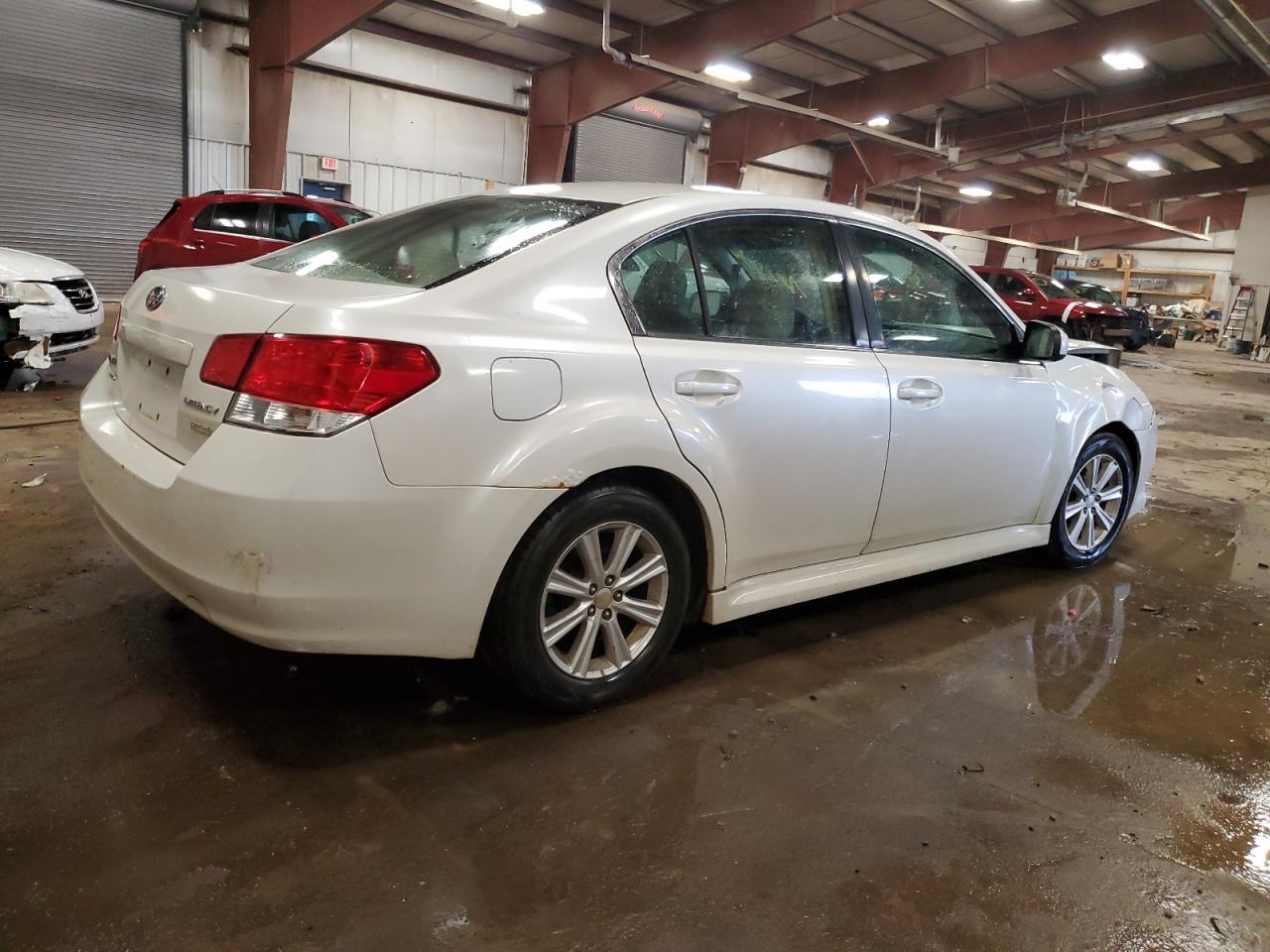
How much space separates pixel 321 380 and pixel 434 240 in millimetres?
832

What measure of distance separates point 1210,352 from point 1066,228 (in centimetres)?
744

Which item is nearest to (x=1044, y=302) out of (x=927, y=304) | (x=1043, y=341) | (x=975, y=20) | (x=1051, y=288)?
(x=1051, y=288)

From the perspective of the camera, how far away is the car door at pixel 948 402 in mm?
2924

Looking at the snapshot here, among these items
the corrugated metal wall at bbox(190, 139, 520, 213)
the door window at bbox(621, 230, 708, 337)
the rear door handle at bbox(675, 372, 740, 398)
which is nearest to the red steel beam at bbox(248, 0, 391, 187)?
the corrugated metal wall at bbox(190, 139, 520, 213)

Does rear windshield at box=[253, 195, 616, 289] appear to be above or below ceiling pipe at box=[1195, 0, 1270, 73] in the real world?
below

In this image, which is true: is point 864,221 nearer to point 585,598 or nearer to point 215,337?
point 585,598

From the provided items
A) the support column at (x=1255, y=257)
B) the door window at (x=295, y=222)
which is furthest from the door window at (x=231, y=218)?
the support column at (x=1255, y=257)

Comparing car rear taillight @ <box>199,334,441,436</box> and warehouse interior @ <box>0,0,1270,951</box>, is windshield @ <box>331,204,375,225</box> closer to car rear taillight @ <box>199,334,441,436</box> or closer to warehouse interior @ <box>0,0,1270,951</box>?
warehouse interior @ <box>0,0,1270,951</box>

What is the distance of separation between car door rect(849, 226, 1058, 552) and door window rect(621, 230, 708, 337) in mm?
713

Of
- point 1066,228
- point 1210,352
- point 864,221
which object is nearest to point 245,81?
point 864,221

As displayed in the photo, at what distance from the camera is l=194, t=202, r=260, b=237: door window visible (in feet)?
30.5

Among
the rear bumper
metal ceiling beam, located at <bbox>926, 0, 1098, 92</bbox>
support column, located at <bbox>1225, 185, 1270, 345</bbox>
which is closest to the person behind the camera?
the rear bumper

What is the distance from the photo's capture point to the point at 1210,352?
2316cm

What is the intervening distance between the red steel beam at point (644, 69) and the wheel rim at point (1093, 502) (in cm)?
920
